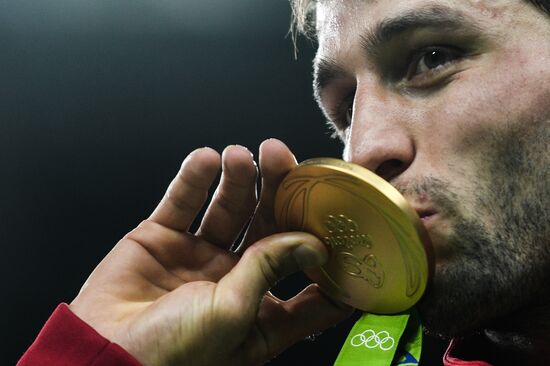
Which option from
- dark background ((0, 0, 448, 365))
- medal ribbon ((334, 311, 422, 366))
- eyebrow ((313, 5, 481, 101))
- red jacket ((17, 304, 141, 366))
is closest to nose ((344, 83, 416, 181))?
eyebrow ((313, 5, 481, 101))

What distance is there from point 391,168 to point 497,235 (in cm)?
25

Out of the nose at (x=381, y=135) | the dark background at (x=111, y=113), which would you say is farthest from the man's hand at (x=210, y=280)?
the dark background at (x=111, y=113)

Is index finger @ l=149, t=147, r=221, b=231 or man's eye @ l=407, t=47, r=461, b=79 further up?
man's eye @ l=407, t=47, r=461, b=79

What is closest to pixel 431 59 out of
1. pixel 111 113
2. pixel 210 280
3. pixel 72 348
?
pixel 210 280

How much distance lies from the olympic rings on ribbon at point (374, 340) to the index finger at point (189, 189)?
1.63 feet

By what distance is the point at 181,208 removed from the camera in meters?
1.43

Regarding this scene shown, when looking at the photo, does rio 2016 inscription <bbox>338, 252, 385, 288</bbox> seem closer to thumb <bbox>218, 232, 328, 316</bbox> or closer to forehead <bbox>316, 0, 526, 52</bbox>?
thumb <bbox>218, 232, 328, 316</bbox>

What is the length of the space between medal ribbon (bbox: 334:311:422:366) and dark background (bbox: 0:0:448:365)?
127 inches

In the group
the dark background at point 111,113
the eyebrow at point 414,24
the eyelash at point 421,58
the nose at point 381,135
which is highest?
the eyebrow at point 414,24

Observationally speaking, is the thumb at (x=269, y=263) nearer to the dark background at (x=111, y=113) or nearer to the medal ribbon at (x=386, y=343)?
the medal ribbon at (x=386, y=343)

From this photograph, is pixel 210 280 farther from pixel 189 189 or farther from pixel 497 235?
pixel 497 235

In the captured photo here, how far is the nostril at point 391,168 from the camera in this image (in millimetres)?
1191

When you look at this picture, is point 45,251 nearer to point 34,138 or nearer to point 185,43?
point 34,138

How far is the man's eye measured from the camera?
1.30 meters
